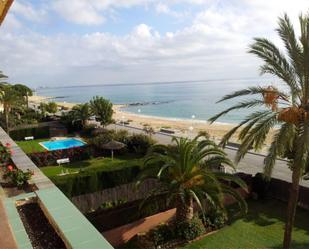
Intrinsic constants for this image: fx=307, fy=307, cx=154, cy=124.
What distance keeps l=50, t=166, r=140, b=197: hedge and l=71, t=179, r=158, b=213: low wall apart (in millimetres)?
330

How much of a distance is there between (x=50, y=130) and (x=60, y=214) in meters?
29.6

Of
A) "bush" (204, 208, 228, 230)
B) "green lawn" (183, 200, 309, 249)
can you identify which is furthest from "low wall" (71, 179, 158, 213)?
"green lawn" (183, 200, 309, 249)

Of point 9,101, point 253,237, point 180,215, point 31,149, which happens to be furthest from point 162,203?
point 9,101

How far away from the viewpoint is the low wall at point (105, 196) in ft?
45.5

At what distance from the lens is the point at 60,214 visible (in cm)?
538

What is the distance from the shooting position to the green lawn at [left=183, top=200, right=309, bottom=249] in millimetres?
11672

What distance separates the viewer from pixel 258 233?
12.5 meters

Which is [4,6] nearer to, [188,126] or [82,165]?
[82,165]

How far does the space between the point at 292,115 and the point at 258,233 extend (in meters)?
5.93

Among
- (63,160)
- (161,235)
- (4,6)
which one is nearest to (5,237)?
(4,6)

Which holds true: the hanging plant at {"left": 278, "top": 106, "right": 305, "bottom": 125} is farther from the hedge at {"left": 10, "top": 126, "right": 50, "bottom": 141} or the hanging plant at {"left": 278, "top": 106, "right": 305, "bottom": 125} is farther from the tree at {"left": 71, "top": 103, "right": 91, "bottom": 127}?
the hedge at {"left": 10, "top": 126, "right": 50, "bottom": 141}

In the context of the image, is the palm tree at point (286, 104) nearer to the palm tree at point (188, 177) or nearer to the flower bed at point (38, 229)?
the palm tree at point (188, 177)

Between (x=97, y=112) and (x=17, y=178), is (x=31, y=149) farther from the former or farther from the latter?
(x=17, y=178)

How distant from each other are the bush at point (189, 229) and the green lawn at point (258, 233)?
11.6 inches
